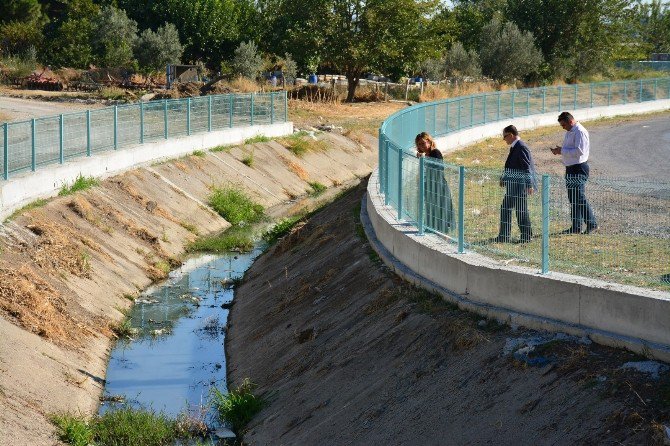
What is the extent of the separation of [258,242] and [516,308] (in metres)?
15.2

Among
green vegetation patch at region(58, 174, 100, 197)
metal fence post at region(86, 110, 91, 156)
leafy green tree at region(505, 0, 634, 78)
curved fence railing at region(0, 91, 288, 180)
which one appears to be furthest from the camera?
leafy green tree at region(505, 0, 634, 78)

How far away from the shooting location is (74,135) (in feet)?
85.5

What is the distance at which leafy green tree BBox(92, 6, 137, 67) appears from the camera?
184ft

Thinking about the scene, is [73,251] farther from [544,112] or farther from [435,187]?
[544,112]

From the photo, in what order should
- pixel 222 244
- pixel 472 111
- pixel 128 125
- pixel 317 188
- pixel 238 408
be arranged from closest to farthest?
1. pixel 238 408
2. pixel 222 244
3. pixel 128 125
4. pixel 317 188
5. pixel 472 111

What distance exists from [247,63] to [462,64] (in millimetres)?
11780

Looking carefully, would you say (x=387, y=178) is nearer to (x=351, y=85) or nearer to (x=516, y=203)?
(x=516, y=203)

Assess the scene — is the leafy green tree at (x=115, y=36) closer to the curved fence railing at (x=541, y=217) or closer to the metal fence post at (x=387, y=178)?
the metal fence post at (x=387, y=178)

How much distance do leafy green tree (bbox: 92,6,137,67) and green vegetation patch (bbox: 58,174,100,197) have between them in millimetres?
31234

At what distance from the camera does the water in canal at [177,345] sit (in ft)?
52.8

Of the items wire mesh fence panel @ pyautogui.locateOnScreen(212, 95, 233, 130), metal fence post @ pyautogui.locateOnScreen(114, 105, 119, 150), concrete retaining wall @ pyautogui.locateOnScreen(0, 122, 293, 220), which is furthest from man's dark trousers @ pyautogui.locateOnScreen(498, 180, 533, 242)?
wire mesh fence panel @ pyautogui.locateOnScreen(212, 95, 233, 130)

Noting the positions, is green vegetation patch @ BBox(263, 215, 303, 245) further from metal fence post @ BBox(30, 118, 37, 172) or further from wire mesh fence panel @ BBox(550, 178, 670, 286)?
wire mesh fence panel @ BBox(550, 178, 670, 286)

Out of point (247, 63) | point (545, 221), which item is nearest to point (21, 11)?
point (247, 63)

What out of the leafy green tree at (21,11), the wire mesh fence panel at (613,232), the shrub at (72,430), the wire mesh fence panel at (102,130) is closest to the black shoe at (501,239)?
the wire mesh fence panel at (613,232)
